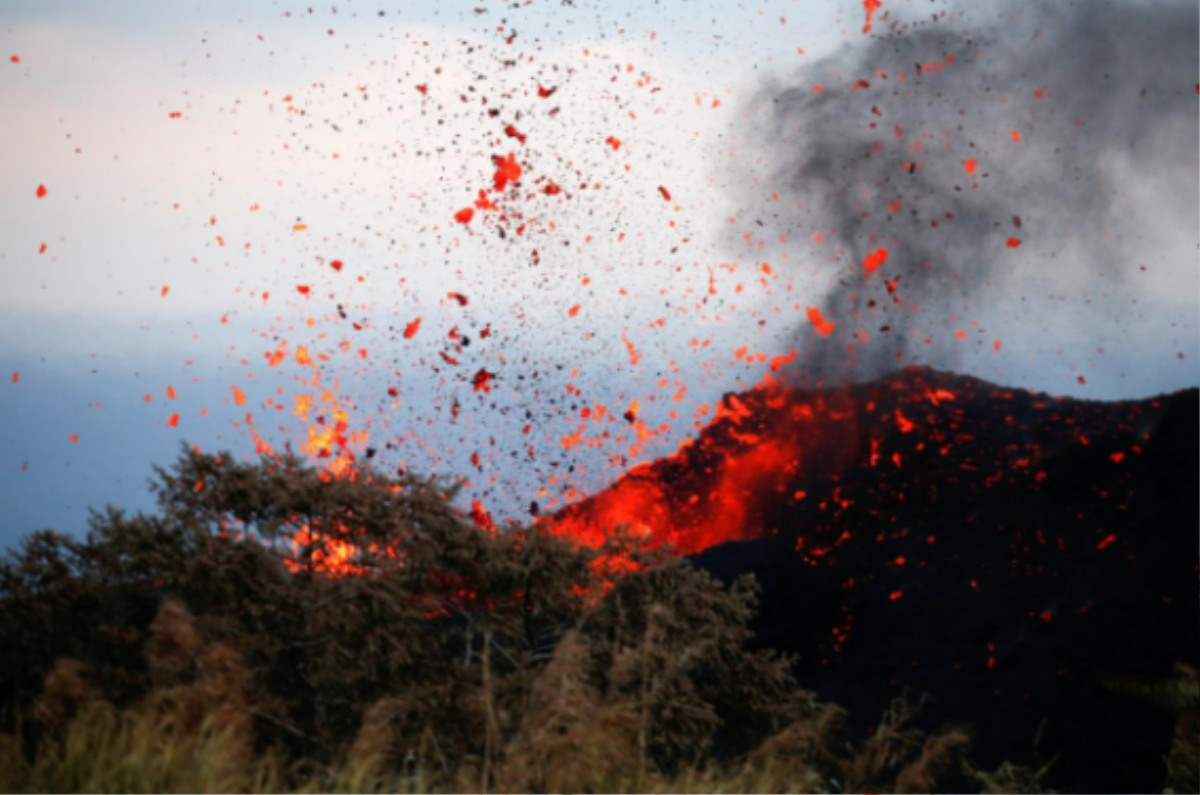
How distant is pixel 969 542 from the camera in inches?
569

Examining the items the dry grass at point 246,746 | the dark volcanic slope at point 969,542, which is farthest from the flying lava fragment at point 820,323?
the dry grass at point 246,746

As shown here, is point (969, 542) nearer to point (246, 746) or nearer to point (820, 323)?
point (820, 323)

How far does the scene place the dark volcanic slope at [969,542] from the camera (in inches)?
487

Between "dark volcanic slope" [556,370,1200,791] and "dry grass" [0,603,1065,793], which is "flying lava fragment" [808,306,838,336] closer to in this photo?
"dark volcanic slope" [556,370,1200,791]

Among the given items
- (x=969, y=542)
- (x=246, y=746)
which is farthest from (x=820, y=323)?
(x=246, y=746)

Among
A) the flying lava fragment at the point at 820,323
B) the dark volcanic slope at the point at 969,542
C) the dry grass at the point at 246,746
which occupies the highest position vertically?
the flying lava fragment at the point at 820,323

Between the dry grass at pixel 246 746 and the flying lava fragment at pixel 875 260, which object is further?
the flying lava fragment at pixel 875 260

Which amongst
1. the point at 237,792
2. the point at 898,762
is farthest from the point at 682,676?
the point at 237,792

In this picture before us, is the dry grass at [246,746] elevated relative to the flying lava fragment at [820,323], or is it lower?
lower

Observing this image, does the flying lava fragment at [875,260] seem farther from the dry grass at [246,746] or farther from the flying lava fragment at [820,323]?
the dry grass at [246,746]

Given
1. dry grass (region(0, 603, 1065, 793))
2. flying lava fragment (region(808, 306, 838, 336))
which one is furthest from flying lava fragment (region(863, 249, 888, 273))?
dry grass (region(0, 603, 1065, 793))

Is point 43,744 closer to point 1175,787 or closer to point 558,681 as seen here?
point 558,681

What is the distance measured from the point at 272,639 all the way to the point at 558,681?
2.39m

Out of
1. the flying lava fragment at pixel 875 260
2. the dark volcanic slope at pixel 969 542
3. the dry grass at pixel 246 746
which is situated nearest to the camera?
the dry grass at pixel 246 746
